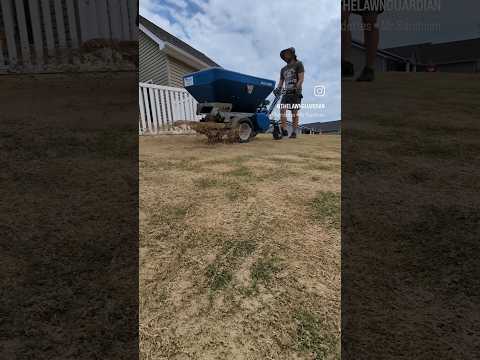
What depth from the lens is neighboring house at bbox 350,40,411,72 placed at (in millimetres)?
23625

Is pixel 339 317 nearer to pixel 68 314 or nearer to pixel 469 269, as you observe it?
pixel 469 269

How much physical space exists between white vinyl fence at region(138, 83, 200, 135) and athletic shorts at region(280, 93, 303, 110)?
270 cm

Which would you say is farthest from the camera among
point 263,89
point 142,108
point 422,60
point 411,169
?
point 422,60

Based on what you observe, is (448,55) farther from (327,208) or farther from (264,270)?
(264,270)

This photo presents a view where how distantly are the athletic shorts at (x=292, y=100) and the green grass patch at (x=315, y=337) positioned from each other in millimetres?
5957

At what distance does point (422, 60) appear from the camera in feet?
102

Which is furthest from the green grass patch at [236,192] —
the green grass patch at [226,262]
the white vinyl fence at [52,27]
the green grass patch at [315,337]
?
the white vinyl fence at [52,27]

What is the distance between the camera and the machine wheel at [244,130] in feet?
19.3

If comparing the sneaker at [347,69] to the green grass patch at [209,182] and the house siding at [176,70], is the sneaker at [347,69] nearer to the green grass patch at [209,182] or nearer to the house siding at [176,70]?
the house siding at [176,70]

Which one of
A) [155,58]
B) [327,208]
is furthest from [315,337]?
[155,58]

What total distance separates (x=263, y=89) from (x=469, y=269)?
18.0ft

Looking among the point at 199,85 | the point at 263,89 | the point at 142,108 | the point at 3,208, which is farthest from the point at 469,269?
the point at 142,108

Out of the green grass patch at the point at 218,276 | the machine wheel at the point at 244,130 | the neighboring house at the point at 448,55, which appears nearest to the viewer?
the green grass patch at the point at 218,276

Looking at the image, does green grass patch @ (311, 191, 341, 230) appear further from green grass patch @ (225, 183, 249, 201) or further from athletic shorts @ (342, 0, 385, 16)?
athletic shorts @ (342, 0, 385, 16)
